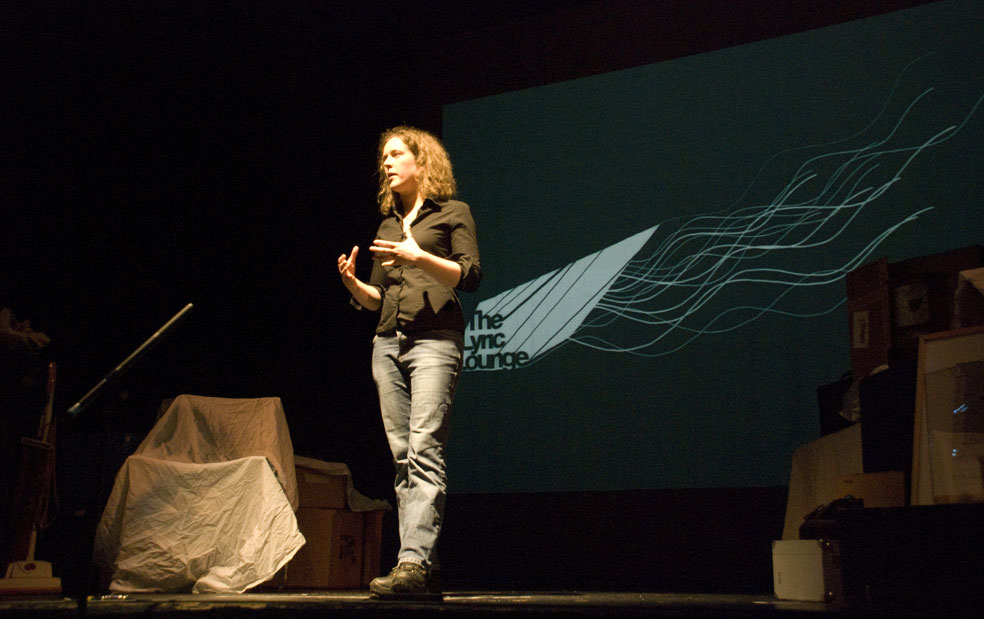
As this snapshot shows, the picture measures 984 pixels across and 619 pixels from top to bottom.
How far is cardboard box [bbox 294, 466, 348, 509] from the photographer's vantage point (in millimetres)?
3395

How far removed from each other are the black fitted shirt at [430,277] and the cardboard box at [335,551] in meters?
1.46

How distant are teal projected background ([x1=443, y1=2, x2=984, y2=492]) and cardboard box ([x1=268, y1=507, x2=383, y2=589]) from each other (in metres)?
0.50

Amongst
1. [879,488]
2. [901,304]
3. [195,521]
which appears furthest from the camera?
[195,521]

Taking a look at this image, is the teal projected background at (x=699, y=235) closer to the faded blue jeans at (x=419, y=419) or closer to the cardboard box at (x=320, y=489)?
the cardboard box at (x=320, y=489)

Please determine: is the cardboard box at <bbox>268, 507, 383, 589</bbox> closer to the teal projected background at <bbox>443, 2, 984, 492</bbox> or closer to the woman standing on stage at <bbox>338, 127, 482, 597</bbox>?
the teal projected background at <bbox>443, 2, 984, 492</bbox>

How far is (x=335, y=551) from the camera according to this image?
3.50 meters

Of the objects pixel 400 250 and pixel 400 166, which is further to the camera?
pixel 400 166

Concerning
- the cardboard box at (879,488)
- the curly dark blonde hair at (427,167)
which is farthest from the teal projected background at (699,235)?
the curly dark blonde hair at (427,167)

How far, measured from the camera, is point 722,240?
3648mm

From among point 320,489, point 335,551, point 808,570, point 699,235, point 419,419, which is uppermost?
point 699,235

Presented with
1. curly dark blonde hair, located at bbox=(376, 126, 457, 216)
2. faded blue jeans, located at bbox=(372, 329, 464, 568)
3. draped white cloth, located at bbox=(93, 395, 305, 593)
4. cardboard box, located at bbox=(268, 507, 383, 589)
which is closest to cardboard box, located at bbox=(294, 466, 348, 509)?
cardboard box, located at bbox=(268, 507, 383, 589)

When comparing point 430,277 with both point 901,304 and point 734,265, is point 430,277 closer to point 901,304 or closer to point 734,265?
point 901,304

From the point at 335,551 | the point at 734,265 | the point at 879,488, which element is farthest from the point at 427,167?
the point at 335,551

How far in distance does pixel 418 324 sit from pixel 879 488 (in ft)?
4.43
